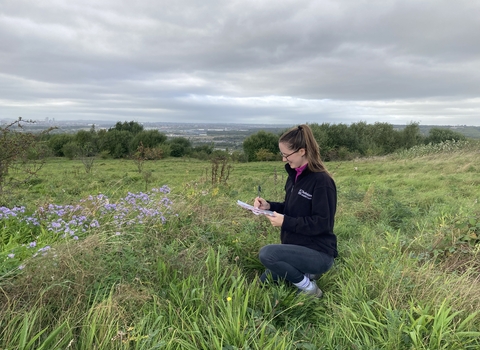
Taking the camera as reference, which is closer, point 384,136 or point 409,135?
point 409,135

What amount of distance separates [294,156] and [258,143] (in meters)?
48.5

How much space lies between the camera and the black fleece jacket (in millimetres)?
2666

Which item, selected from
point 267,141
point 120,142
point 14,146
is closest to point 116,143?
point 120,142

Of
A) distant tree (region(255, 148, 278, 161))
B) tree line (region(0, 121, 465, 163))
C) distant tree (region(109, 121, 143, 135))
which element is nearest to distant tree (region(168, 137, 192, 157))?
tree line (region(0, 121, 465, 163))

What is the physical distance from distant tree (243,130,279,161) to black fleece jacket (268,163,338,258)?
151 feet

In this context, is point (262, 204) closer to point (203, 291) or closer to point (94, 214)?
point (203, 291)

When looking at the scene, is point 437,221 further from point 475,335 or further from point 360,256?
point 475,335

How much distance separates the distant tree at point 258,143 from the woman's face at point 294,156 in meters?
46.1

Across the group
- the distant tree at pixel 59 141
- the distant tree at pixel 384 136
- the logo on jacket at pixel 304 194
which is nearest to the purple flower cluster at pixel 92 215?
the logo on jacket at pixel 304 194

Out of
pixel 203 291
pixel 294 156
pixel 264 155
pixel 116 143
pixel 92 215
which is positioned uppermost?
pixel 294 156

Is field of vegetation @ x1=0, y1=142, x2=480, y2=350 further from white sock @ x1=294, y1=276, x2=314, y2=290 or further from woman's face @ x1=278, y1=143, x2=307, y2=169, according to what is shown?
woman's face @ x1=278, y1=143, x2=307, y2=169

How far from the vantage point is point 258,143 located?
2008 inches

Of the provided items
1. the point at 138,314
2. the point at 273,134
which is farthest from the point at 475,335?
the point at 273,134

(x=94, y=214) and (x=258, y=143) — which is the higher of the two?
(x=94, y=214)
